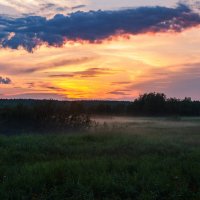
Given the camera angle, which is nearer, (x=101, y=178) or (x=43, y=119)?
(x=101, y=178)

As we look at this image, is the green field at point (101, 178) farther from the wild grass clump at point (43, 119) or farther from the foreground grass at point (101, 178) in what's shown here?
the wild grass clump at point (43, 119)

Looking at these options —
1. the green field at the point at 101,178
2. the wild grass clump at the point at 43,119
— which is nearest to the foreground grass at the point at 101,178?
the green field at the point at 101,178

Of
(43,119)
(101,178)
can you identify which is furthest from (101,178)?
(43,119)

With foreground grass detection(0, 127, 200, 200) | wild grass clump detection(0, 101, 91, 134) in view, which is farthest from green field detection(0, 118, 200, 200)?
wild grass clump detection(0, 101, 91, 134)

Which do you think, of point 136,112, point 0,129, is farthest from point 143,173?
point 136,112

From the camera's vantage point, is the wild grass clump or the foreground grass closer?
the foreground grass

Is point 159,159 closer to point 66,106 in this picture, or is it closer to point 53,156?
point 53,156

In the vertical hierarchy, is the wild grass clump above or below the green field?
above

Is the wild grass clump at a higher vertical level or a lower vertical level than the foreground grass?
higher

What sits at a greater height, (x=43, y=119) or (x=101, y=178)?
(x=43, y=119)

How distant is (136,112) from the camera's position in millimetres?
70688

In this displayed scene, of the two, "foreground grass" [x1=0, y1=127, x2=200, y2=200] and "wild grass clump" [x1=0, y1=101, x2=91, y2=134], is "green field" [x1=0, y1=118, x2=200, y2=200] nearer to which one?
"foreground grass" [x1=0, y1=127, x2=200, y2=200]

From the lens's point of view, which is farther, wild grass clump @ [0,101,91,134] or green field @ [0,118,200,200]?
wild grass clump @ [0,101,91,134]

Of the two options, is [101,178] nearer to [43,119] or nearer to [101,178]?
[101,178]
